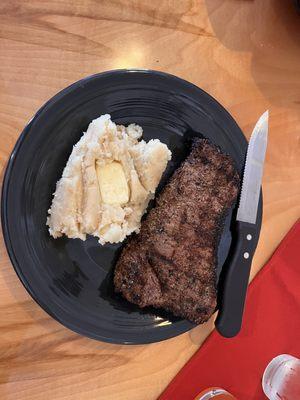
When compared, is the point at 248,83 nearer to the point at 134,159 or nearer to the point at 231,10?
the point at 231,10

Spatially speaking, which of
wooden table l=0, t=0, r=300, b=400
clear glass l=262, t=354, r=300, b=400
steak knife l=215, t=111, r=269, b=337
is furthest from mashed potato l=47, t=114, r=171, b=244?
clear glass l=262, t=354, r=300, b=400

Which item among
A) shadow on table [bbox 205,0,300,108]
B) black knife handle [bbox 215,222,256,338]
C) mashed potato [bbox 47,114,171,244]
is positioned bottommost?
black knife handle [bbox 215,222,256,338]

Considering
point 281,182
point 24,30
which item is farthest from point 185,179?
point 24,30

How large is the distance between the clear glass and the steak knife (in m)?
0.23

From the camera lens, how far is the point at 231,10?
1.73 m

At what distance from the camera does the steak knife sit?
1626 mm

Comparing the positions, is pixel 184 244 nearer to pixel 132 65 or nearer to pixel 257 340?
pixel 257 340

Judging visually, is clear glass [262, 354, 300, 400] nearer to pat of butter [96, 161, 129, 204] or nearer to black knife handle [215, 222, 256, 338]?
black knife handle [215, 222, 256, 338]

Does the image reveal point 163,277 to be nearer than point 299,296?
Yes

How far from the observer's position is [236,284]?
1629mm

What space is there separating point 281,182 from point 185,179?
0.43 metres

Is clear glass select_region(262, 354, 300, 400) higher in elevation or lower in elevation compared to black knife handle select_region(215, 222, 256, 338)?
lower

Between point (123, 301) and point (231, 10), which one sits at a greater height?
point (231, 10)

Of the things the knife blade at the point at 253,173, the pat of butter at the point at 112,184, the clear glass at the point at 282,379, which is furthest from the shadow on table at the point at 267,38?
the clear glass at the point at 282,379
